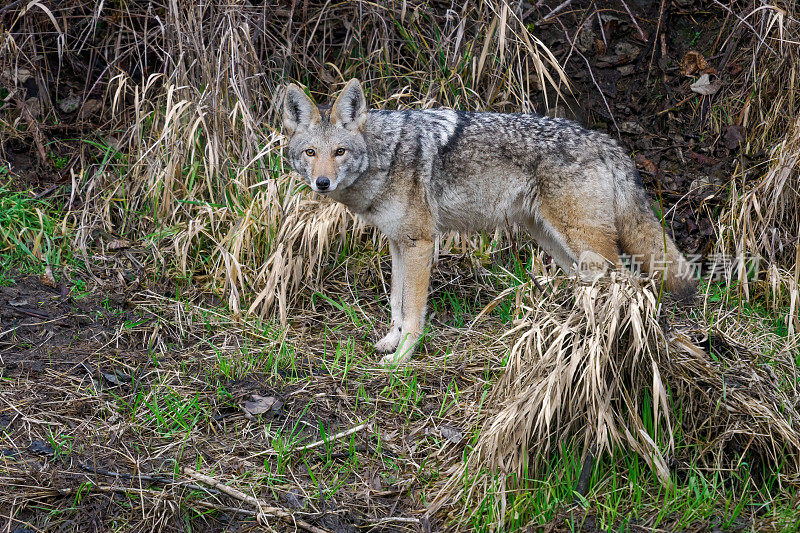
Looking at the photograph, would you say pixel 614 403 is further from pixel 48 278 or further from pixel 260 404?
pixel 48 278

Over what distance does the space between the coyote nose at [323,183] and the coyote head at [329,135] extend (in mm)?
48

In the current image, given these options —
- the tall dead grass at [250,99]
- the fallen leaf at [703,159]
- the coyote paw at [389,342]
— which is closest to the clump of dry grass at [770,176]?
the fallen leaf at [703,159]

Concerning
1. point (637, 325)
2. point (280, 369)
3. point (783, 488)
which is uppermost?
point (637, 325)

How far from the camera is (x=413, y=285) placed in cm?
503

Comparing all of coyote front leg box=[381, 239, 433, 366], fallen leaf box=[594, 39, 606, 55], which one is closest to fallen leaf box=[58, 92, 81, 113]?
coyote front leg box=[381, 239, 433, 366]

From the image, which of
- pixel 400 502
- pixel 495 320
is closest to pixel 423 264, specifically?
pixel 495 320

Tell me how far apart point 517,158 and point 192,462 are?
283cm

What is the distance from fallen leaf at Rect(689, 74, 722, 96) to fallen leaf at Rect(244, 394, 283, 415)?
453cm

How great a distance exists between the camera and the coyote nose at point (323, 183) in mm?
4590

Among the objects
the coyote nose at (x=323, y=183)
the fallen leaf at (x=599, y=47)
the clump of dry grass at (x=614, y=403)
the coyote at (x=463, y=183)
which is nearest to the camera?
the clump of dry grass at (x=614, y=403)

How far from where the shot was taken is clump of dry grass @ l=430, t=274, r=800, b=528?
3422 millimetres

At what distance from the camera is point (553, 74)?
6.93 metres

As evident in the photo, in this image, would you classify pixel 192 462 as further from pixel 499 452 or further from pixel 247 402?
pixel 499 452

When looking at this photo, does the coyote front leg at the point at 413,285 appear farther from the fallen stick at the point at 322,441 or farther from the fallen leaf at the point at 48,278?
the fallen leaf at the point at 48,278
